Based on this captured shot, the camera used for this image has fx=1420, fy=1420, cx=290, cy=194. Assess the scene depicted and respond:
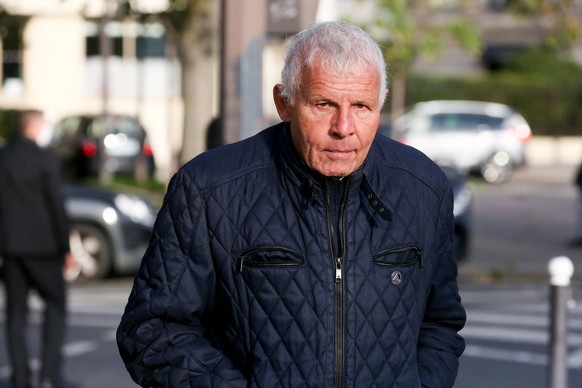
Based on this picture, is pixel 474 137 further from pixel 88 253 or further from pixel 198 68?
pixel 88 253

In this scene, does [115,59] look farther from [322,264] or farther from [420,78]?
[322,264]

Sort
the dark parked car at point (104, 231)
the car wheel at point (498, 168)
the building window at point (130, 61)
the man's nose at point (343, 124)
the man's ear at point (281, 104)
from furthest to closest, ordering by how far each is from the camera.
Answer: the building window at point (130, 61), the car wheel at point (498, 168), the dark parked car at point (104, 231), the man's ear at point (281, 104), the man's nose at point (343, 124)

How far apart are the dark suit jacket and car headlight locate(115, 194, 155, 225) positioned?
5.42 metres

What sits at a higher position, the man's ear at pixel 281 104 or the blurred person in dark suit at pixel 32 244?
the man's ear at pixel 281 104

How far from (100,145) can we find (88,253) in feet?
41.0

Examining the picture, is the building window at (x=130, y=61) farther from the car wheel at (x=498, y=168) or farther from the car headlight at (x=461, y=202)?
the car headlight at (x=461, y=202)

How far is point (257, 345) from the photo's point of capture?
309 cm

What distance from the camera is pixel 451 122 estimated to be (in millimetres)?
33375

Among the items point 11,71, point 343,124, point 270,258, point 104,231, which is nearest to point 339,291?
point 270,258

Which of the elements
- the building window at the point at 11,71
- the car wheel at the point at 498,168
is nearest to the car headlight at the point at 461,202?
the car wheel at the point at 498,168

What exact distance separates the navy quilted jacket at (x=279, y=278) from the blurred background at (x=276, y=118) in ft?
1.20

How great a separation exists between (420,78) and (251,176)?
3817 cm

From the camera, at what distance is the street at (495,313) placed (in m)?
9.67

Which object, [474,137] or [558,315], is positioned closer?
[558,315]
